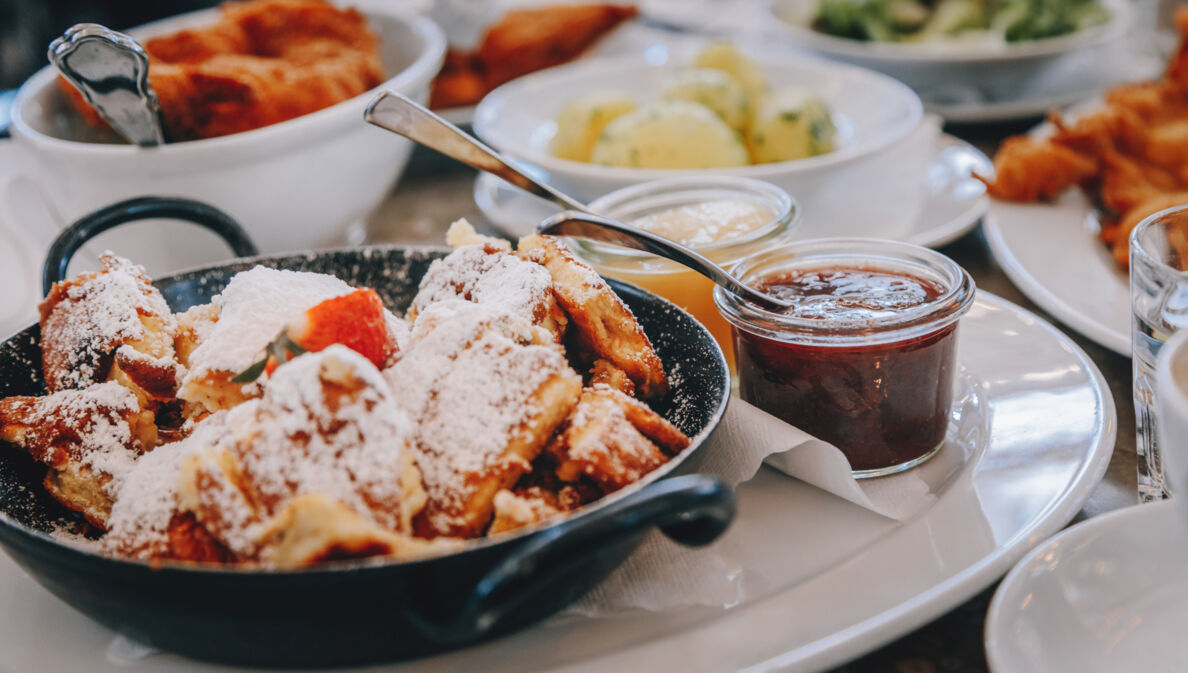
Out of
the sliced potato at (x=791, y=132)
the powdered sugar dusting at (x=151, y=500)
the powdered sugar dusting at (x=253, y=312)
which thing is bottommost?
the sliced potato at (x=791, y=132)

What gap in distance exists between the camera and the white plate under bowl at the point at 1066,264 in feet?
5.08

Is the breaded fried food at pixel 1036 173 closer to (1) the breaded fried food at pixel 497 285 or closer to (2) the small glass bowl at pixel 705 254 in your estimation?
(2) the small glass bowl at pixel 705 254

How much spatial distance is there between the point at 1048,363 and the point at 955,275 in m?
0.25

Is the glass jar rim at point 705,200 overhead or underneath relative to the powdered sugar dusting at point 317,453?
underneath

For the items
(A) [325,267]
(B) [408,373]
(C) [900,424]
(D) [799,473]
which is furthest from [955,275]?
(A) [325,267]

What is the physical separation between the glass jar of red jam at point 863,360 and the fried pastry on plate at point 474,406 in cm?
30

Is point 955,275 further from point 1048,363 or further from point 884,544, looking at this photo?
point 884,544

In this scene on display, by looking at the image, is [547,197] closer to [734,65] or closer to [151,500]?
[151,500]

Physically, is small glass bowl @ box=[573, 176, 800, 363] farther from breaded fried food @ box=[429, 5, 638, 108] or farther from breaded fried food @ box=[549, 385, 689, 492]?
breaded fried food @ box=[429, 5, 638, 108]

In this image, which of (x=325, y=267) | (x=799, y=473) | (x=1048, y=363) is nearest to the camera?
(x=799, y=473)

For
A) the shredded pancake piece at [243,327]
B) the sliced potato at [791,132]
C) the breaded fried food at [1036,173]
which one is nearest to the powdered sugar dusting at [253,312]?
the shredded pancake piece at [243,327]

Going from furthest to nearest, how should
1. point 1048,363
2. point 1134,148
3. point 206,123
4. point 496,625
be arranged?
point 1134,148 < point 206,123 < point 1048,363 < point 496,625

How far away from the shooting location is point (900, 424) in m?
1.19

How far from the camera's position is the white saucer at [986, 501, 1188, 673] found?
2.83 ft
